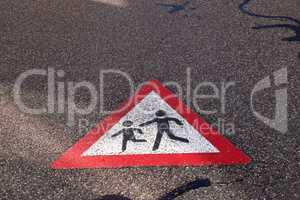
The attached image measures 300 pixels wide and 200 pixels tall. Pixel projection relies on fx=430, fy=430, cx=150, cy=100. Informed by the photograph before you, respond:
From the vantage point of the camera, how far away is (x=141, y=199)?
2.97m

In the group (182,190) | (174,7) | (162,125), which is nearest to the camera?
(182,190)

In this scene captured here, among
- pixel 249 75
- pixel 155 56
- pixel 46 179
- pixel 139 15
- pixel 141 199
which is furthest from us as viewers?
pixel 139 15

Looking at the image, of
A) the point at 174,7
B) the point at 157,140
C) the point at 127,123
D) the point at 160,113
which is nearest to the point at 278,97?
the point at 160,113

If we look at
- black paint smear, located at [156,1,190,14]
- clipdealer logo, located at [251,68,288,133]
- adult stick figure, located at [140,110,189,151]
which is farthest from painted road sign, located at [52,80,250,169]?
black paint smear, located at [156,1,190,14]

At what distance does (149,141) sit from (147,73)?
109 cm

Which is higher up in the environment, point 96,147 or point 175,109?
point 175,109

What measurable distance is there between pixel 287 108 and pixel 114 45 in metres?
2.06

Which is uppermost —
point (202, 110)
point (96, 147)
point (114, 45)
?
point (114, 45)

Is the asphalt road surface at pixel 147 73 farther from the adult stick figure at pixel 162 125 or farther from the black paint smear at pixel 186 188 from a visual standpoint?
the adult stick figure at pixel 162 125

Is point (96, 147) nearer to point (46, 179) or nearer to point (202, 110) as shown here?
point (46, 179)

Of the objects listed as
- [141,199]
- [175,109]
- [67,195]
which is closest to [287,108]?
[175,109]

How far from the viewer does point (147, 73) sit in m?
4.36

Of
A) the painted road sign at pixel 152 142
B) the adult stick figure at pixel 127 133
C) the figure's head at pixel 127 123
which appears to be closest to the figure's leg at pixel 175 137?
the painted road sign at pixel 152 142

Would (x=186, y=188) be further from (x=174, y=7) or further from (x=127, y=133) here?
(x=174, y=7)
